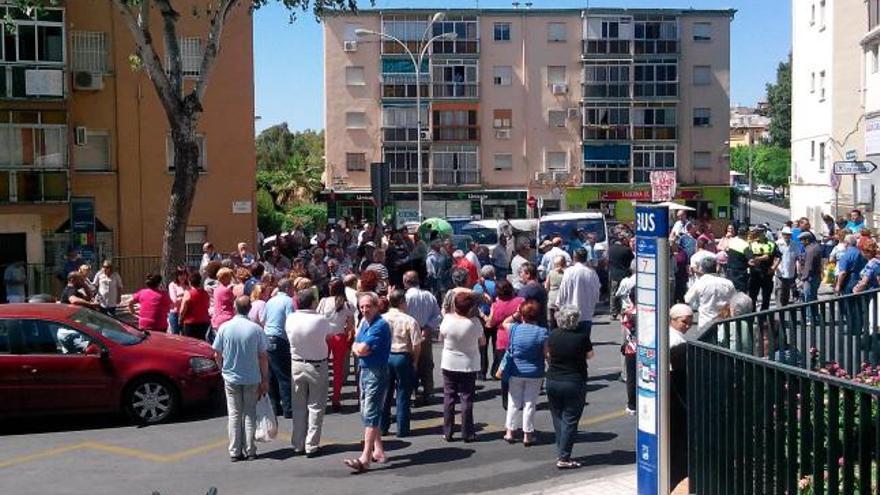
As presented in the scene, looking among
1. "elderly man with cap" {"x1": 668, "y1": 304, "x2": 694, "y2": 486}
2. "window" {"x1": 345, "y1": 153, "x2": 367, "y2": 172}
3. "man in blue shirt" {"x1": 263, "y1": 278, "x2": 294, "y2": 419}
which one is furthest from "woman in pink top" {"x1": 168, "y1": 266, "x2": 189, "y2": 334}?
"window" {"x1": 345, "y1": 153, "x2": 367, "y2": 172}

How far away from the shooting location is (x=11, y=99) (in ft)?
93.4

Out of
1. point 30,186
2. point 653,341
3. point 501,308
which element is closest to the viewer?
point 653,341

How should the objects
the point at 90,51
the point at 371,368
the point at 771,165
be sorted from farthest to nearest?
the point at 771,165 < the point at 90,51 < the point at 371,368

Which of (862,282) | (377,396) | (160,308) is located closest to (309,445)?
(377,396)

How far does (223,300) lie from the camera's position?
14648mm

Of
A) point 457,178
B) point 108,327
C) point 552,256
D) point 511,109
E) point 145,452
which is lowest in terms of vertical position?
point 145,452

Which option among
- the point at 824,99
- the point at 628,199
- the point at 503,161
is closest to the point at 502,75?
the point at 503,161

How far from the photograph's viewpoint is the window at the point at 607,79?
205ft

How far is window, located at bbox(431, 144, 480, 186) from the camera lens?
62469mm

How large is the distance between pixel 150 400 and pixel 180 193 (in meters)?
8.55

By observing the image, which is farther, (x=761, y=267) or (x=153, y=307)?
(x=761, y=267)

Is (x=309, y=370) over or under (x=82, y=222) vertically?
under

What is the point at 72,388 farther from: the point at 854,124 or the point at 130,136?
the point at 854,124

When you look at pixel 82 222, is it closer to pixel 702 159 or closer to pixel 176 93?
pixel 176 93
